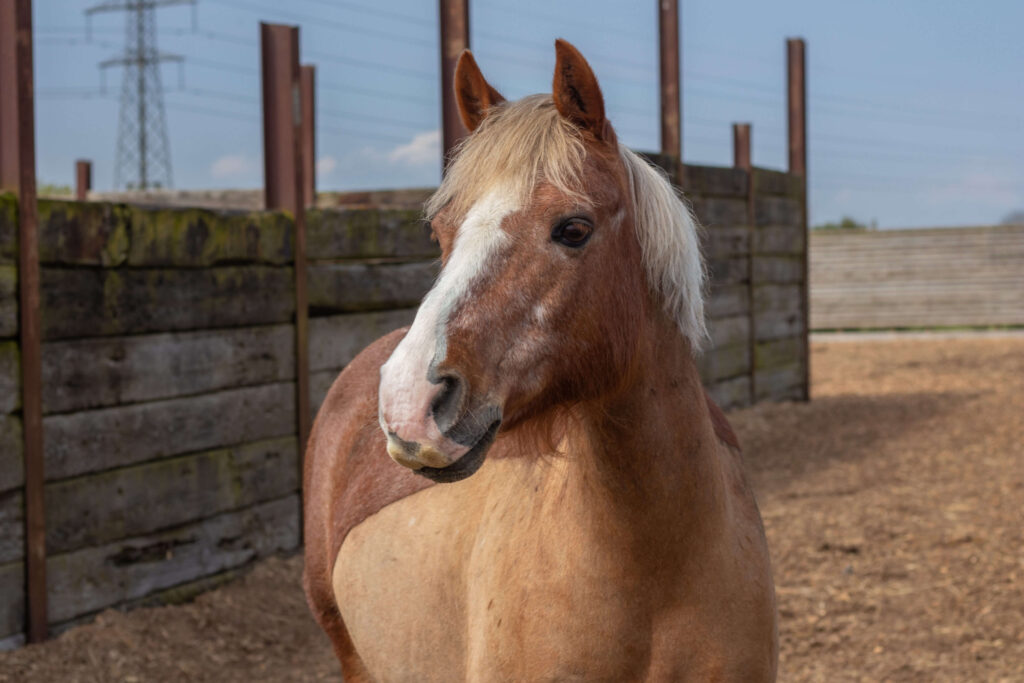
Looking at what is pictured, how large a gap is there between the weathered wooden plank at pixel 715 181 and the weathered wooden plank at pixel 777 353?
5.10 feet

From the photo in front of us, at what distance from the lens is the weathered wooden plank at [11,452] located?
3.76 meters

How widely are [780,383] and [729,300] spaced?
1.35 metres

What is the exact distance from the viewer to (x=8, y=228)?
150 inches

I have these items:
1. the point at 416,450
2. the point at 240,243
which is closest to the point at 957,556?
the point at 240,243

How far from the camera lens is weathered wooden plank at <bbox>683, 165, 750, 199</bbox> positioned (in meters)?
8.39

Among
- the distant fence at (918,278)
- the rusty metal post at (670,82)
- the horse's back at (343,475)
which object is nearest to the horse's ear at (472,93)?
the horse's back at (343,475)

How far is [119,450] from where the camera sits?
13.9 feet

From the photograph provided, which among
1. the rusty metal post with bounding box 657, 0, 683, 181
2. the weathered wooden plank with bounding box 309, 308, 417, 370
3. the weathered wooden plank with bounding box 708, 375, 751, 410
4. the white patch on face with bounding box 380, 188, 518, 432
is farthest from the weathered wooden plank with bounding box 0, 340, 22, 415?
the weathered wooden plank with bounding box 708, 375, 751, 410

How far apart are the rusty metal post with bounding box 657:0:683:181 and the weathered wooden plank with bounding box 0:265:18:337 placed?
5.53 m

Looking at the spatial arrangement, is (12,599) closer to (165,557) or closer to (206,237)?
(165,557)

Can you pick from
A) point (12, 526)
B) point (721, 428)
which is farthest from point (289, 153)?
point (721, 428)

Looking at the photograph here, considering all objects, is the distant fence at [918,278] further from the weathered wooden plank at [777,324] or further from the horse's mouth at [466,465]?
the horse's mouth at [466,465]

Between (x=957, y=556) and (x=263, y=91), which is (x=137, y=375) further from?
(x=957, y=556)

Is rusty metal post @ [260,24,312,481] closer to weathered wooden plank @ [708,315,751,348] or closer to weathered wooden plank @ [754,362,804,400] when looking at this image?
weathered wooden plank @ [708,315,751,348]
